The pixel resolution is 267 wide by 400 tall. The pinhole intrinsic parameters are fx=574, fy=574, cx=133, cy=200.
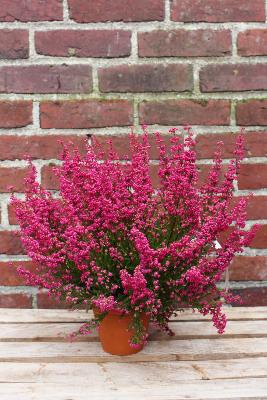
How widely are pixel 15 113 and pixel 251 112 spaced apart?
68cm

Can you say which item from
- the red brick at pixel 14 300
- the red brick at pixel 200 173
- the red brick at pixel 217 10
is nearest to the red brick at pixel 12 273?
the red brick at pixel 14 300

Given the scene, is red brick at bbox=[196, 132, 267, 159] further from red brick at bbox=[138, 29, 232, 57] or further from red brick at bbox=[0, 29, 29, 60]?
red brick at bbox=[0, 29, 29, 60]

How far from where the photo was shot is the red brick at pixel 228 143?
5.46ft

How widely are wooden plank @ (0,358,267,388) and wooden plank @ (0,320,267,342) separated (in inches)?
6.0

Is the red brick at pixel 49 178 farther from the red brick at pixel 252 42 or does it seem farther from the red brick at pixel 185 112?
the red brick at pixel 252 42

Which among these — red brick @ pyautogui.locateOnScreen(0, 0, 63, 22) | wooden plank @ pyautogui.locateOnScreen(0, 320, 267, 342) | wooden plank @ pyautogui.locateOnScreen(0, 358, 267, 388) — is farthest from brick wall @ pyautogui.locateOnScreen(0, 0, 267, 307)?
wooden plank @ pyautogui.locateOnScreen(0, 358, 267, 388)

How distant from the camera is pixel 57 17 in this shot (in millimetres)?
1621

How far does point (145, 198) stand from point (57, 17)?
2.35ft

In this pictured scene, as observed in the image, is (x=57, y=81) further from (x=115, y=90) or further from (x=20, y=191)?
(x=20, y=191)

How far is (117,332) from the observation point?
124 cm

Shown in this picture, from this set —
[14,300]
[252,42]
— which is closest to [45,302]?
[14,300]

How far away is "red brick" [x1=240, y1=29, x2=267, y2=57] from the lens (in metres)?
1.65

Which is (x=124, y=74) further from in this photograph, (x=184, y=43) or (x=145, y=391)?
(x=145, y=391)

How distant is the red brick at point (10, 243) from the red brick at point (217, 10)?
30.7 inches
